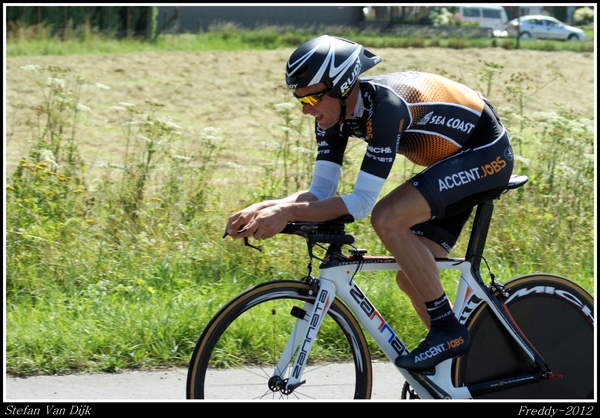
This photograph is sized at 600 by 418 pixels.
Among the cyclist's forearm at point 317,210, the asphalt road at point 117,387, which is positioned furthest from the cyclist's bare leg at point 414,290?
the cyclist's forearm at point 317,210

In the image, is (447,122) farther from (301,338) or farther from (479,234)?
(301,338)

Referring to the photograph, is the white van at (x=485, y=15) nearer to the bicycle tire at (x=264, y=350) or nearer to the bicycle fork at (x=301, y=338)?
the bicycle tire at (x=264, y=350)

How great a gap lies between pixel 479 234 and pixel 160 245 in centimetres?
300

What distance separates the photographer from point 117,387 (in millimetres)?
4250

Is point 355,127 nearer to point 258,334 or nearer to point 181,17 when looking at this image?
point 258,334

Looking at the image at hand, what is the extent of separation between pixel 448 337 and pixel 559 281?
80cm

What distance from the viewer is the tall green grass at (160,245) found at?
4.74 meters

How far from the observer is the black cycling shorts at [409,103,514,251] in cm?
368

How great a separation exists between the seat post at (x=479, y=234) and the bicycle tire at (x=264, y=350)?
2.41 ft

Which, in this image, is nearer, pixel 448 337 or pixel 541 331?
pixel 448 337

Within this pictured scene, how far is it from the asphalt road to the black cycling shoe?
0.50 meters

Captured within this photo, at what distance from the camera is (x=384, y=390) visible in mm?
4340

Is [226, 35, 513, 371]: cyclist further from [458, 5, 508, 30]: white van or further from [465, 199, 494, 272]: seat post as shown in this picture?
[458, 5, 508, 30]: white van
